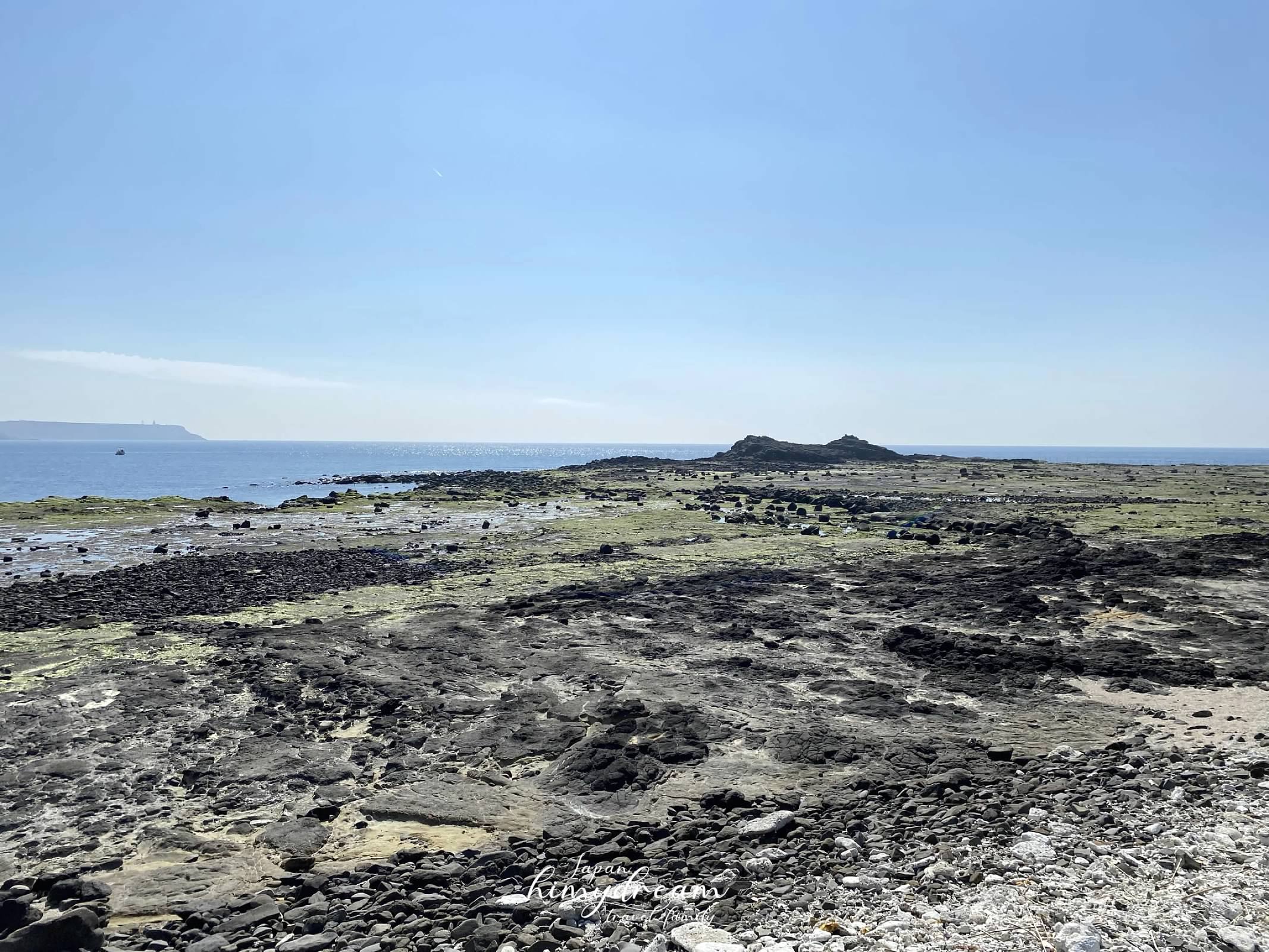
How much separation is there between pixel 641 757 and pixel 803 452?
12251cm

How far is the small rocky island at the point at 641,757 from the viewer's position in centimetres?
761

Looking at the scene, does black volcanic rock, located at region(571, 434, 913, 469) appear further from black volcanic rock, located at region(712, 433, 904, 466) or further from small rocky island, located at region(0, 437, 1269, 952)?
small rocky island, located at region(0, 437, 1269, 952)

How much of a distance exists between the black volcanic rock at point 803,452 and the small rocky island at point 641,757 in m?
96.8

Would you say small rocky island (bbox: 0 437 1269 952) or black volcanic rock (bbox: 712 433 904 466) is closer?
small rocky island (bbox: 0 437 1269 952)

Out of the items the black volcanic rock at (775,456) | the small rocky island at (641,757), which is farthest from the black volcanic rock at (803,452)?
the small rocky island at (641,757)

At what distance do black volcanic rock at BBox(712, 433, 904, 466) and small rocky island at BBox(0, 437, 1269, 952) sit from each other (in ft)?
317

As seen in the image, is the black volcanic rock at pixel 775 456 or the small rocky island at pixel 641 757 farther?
the black volcanic rock at pixel 775 456

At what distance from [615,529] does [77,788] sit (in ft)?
106

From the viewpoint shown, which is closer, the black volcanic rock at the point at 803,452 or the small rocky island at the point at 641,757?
the small rocky island at the point at 641,757

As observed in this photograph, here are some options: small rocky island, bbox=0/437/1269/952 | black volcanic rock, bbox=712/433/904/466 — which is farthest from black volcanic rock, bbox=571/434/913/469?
small rocky island, bbox=0/437/1269/952

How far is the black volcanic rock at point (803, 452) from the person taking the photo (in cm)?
12638

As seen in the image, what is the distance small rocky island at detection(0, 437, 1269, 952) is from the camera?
7.61 meters

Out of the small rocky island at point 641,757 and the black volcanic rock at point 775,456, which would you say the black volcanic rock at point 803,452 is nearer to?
the black volcanic rock at point 775,456

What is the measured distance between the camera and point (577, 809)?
10.3 meters
